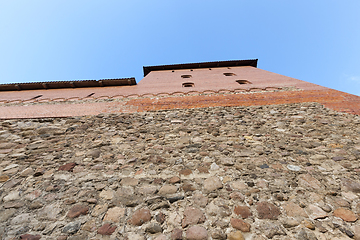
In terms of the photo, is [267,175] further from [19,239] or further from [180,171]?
[19,239]

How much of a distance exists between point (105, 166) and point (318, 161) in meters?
3.56

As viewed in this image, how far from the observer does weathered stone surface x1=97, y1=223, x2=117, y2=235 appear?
1730 millimetres

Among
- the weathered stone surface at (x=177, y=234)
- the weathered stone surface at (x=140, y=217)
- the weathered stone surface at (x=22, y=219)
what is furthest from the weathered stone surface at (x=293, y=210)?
the weathered stone surface at (x=22, y=219)

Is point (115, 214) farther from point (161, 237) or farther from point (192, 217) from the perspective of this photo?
point (192, 217)

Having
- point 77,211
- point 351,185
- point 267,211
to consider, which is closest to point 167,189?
point 77,211

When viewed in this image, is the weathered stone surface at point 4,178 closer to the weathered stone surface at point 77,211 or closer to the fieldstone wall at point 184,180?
the fieldstone wall at point 184,180

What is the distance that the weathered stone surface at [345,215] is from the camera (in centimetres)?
172

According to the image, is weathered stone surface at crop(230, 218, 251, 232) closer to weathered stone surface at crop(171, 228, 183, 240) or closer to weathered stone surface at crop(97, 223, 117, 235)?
weathered stone surface at crop(171, 228, 183, 240)

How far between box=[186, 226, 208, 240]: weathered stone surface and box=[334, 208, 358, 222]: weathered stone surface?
1482mm

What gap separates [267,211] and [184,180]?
1.10 meters

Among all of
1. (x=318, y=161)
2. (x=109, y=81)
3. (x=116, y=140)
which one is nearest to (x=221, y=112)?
(x=318, y=161)

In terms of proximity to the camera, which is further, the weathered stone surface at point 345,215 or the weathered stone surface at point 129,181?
the weathered stone surface at point 129,181

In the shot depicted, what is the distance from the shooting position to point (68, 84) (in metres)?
8.98

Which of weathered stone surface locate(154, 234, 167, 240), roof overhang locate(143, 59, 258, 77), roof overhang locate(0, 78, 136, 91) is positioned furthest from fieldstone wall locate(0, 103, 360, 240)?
roof overhang locate(143, 59, 258, 77)
